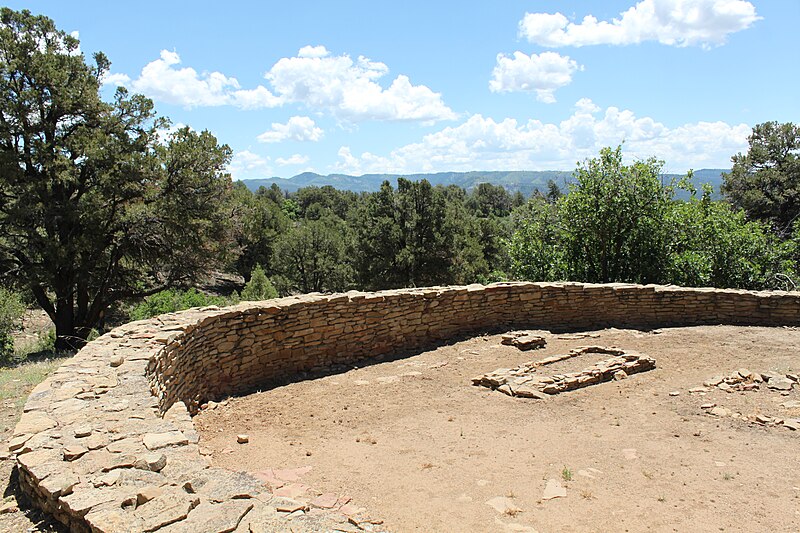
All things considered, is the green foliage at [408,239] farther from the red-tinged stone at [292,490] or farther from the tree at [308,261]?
the red-tinged stone at [292,490]

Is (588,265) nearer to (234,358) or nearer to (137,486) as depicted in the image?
(234,358)

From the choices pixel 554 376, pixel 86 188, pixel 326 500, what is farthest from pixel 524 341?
pixel 86 188

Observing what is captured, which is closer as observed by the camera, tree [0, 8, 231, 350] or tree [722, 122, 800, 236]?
tree [0, 8, 231, 350]

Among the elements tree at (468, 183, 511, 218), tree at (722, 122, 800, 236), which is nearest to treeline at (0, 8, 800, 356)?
tree at (722, 122, 800, 236)

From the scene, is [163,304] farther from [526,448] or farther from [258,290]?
[526,448]

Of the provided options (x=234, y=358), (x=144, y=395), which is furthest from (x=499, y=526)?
(x=234, y=358)

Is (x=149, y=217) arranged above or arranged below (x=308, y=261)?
above

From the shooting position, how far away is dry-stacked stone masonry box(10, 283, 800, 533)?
10.7 ft

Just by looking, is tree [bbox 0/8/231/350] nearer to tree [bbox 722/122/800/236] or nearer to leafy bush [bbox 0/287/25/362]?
leafy bush [bbox 0/287/25/362]

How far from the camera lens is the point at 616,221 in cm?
1511

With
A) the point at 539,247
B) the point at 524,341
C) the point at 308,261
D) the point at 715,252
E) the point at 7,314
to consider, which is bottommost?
the point at 308,261

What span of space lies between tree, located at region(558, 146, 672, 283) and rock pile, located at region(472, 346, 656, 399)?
269 inches

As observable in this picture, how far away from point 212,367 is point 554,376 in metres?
5.11

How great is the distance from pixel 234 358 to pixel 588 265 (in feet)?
37.1
